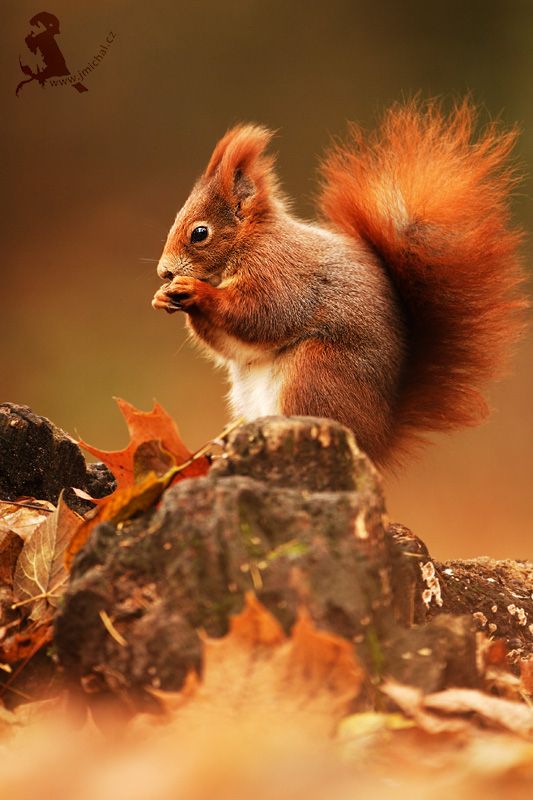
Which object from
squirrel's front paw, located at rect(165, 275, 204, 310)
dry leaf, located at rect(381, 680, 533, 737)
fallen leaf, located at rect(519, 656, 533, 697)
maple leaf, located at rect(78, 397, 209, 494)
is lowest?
dry leaf, located at rect(381, 680, 533, 737)

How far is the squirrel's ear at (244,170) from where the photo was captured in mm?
1325

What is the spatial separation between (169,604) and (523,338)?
83cm

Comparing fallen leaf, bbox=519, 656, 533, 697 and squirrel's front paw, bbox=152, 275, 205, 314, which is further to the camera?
squirrel's front paw, bbox=152, 275, 205, 314

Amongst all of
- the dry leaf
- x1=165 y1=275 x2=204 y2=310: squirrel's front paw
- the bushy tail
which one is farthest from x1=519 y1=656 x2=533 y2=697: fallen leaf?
x1=165 y1=275 x2=204 y2=310: squirrel's front paw

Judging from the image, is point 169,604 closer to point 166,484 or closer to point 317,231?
point 166,484

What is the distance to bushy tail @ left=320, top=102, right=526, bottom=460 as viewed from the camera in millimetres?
1255

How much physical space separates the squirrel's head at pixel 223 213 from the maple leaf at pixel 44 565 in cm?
56

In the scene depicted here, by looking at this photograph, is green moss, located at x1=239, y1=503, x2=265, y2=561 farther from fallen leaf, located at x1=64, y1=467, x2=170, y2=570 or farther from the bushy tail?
the bushy tail

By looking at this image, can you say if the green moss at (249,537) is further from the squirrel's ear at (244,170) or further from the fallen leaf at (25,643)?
the squirrel's ear at (244,170)

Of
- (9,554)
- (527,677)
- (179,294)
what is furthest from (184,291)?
(527,677)

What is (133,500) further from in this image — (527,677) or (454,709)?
(527,677)

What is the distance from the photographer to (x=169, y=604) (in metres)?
0.59

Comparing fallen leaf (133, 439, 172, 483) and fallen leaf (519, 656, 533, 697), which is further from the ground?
fallen leaf (519, 656, 533, 697)

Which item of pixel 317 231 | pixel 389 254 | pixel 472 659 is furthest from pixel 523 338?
pixel 472 659
